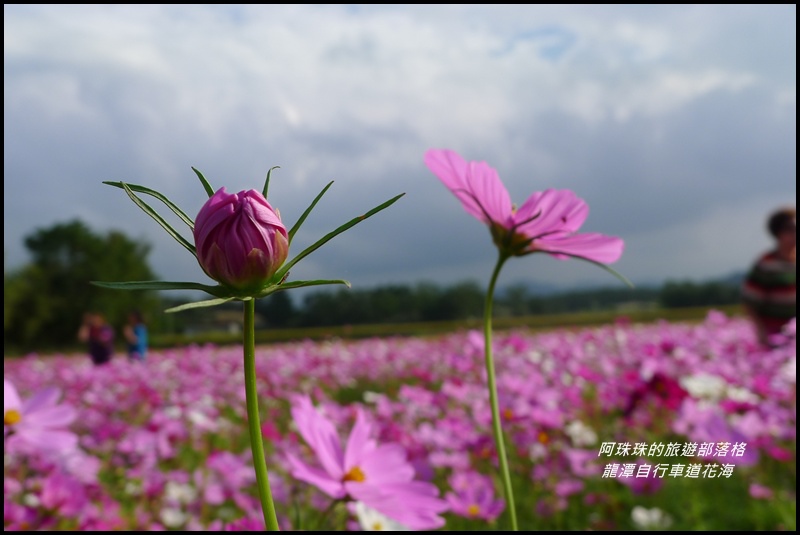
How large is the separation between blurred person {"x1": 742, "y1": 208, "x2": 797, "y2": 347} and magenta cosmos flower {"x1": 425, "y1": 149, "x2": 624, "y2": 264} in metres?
2.67

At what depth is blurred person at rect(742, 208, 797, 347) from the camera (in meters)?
2.78

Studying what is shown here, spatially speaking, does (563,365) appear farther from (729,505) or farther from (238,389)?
(238,389)

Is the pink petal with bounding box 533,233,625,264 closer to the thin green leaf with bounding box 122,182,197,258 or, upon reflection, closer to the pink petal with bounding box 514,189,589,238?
the pink petal with bounding box 514,189,589,238

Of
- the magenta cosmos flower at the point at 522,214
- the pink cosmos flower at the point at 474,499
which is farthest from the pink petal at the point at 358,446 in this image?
the pink cosmos flower at the point at 474,499

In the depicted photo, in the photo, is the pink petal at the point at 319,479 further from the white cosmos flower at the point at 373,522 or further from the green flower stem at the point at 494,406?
the white cosmos flower at the point at 373,522

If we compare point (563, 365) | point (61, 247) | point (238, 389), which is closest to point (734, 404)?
point (563, 365)

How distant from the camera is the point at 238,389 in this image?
2617mm

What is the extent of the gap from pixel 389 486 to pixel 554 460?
1.15 m

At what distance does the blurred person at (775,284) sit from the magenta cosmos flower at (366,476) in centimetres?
273

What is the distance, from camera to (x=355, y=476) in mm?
360

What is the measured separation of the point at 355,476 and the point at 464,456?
935mm

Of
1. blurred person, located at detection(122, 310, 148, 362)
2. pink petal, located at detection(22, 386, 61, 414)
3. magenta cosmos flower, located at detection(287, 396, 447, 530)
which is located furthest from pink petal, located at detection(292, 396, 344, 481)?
blurred person, located at detection(122, 310, 148, 362)

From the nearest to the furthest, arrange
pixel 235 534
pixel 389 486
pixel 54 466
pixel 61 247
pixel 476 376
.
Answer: pixel 389 486, pixel 235 534, pixel 54 466, pixel 476 376, pixel 61 247

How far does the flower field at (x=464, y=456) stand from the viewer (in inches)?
22.9
